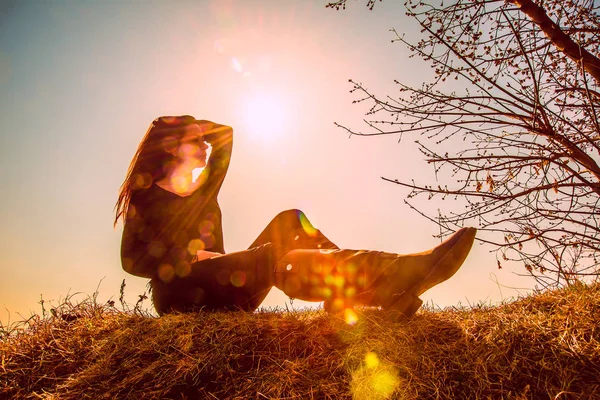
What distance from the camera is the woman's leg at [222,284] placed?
268cm

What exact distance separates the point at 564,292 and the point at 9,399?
367cm

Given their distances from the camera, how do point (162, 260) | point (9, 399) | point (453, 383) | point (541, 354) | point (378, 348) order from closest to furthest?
point (453, 383), point (541, 354), point (378, 348), point (9, 399), point (162, 260)

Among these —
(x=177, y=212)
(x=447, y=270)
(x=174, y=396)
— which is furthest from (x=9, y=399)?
(x=447, y=270)

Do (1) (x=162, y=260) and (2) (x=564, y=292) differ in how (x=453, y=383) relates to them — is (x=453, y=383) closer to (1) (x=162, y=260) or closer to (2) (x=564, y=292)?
(2) (x=564, y=292)

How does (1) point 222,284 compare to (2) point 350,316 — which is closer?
(2) point 350,316

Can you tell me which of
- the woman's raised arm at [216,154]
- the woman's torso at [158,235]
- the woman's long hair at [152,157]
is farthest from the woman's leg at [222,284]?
Result: the woman's raised arm at [216,154]

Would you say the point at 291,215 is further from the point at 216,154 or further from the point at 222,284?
the point at 216,154

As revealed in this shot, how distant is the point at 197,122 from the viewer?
11.4 feet

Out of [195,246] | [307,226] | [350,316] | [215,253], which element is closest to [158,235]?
[195,246]

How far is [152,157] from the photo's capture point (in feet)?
10.0

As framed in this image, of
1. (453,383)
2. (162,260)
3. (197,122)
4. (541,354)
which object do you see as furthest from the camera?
(197,122)

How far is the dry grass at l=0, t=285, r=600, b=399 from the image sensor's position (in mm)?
1664

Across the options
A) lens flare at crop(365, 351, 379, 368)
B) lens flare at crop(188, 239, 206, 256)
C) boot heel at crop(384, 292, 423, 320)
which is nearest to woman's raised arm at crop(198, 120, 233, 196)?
lens flare at crop(188, 239, 206, 256)

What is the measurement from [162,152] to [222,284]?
4.19ft
